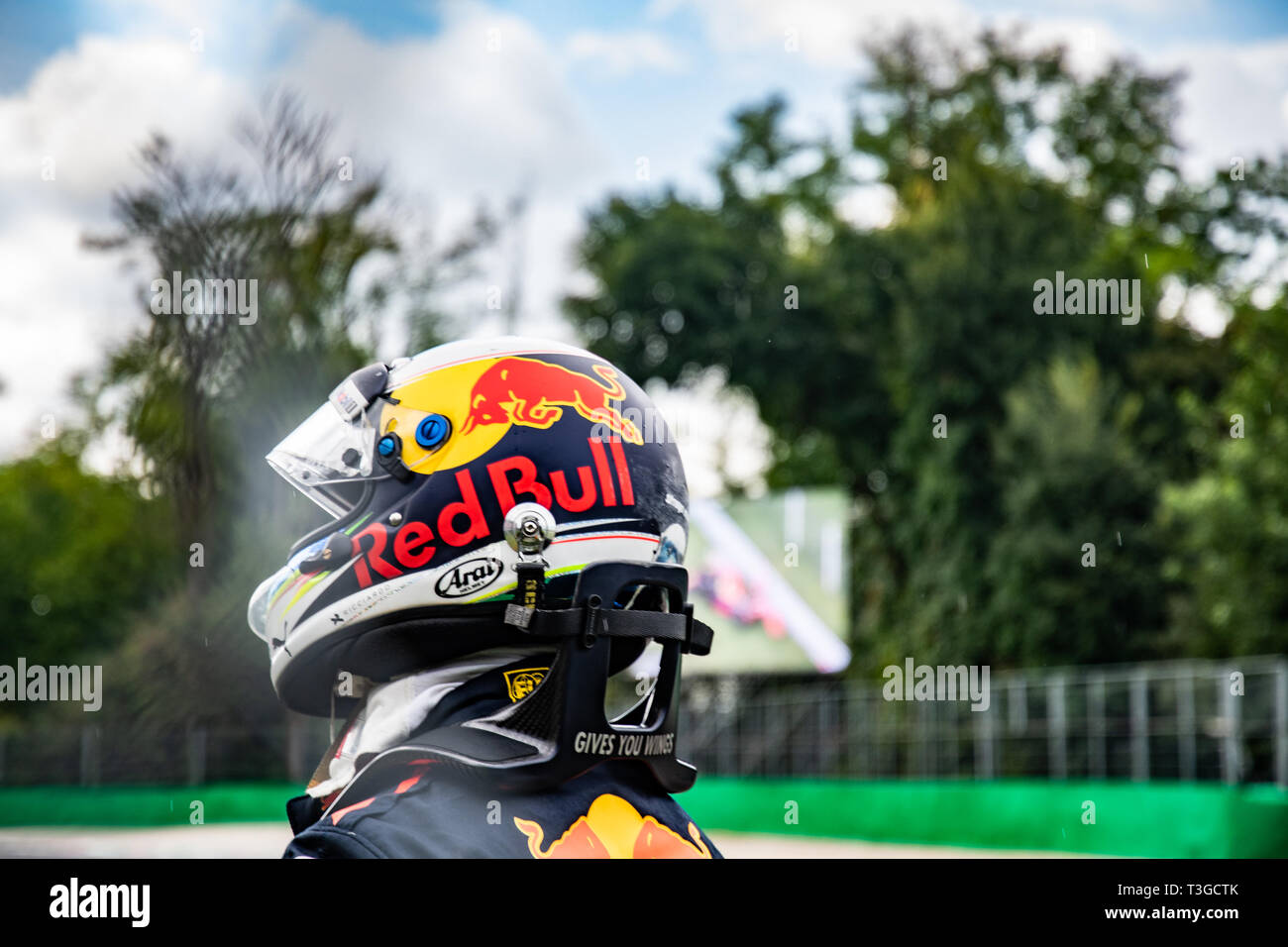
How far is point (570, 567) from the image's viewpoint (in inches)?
100

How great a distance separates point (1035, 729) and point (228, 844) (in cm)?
1209

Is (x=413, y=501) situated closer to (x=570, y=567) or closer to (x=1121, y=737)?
(x=570, y=567)

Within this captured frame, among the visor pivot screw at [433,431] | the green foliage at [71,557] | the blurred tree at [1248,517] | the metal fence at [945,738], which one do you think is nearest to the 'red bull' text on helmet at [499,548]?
the visor pivot screw at [433,431]

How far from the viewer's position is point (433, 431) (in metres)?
2.56

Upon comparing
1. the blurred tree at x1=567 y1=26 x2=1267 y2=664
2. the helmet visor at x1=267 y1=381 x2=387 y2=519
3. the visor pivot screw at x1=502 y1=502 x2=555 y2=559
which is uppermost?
the blurred tree at x1=567 y1=26 x2=1267 y2=664

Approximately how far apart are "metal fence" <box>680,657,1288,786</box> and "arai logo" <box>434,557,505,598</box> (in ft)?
57.0

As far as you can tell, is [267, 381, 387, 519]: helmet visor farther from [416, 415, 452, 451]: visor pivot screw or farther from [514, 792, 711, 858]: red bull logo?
[514, 792, 711, 858]: red bull logo

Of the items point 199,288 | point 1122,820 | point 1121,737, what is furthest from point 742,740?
point 199,288

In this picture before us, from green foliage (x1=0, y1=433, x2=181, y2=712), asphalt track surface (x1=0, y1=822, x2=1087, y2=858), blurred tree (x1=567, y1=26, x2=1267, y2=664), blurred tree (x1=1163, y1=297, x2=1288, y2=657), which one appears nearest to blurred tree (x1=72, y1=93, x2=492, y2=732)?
green foliage (x1=0, y1=433, x2=181, y2=712)

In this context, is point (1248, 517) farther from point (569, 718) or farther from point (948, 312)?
point (569, 718)

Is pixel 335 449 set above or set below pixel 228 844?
above

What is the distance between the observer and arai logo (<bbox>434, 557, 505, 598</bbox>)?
250 cm

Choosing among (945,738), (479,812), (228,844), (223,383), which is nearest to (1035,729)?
(945,738)

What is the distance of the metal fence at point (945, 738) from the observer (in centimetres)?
1917
